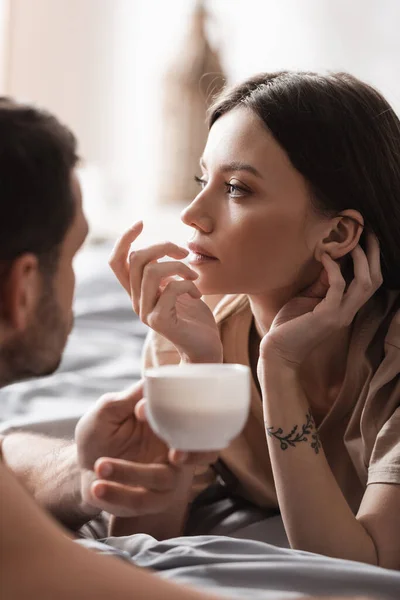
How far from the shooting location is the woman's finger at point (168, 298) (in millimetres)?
1226

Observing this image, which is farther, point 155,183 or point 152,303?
point 155,183

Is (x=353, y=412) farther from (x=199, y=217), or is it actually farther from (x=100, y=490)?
(x=100, y=490)

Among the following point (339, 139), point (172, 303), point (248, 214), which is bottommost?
point (172, 303)

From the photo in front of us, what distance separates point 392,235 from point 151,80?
3.14m

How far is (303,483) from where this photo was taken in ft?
4.12

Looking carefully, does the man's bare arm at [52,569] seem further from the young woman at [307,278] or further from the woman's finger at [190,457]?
the young woman at [307,278]

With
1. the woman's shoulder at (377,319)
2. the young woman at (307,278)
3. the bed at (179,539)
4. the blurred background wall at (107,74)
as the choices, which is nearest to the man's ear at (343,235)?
the young woman at (307,278)

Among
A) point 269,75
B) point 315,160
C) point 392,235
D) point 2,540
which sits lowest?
point 2,540

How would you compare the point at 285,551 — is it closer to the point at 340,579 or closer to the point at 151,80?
the point at 340,579

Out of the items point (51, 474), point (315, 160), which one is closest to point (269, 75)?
point (315, 160)

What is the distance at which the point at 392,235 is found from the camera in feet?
4.75

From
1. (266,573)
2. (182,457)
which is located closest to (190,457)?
(182,457)

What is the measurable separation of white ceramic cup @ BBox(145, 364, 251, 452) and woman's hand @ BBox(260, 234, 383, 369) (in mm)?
504

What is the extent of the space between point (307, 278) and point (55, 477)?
20.9 inches
